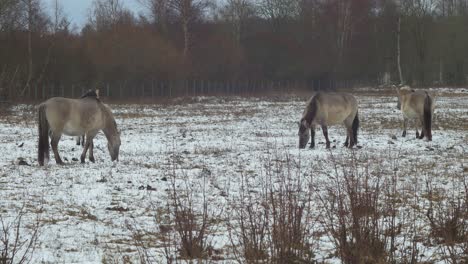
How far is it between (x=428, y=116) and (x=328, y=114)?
130 inches

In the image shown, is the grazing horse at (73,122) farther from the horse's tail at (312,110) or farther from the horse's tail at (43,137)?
the horse's tail at (312,110)

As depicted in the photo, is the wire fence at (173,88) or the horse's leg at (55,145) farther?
the wire fence at (173,88)

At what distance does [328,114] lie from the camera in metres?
16.7

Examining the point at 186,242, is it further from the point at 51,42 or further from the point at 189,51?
the point at 189,51

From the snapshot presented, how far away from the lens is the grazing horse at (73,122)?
1225 cm

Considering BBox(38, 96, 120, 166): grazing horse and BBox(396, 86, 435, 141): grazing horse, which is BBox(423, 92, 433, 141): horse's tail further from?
BBox(38, 96, 120, 166): grazing horse

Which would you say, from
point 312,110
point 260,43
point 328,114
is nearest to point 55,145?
point 312,110

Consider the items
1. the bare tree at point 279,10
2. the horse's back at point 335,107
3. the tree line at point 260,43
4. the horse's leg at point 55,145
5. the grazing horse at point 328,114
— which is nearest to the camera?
the horse's leg at point 55,145

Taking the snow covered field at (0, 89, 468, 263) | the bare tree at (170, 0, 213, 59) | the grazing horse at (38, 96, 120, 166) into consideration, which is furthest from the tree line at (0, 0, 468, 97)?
the grazing horse at (38, 96, 120, 166)

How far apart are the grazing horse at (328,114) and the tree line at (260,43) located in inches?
1173

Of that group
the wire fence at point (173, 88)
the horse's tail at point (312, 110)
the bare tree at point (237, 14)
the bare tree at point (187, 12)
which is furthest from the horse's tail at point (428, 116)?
the bare tree at point (237, 14)

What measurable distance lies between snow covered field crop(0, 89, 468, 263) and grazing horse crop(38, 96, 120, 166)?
43 cm

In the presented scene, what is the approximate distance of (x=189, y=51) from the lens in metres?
55.5

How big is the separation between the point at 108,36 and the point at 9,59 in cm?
1158
